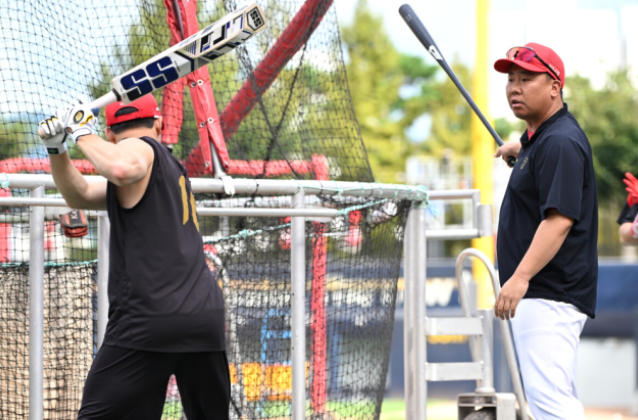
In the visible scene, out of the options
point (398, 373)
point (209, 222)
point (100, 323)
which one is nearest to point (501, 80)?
point (398, 373)

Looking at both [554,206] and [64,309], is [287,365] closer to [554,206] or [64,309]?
[64,309]

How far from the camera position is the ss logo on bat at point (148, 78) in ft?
9.35

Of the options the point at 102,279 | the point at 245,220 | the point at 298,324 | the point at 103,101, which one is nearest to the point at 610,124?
the point at 245,220

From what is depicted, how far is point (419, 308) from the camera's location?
435 centimetres

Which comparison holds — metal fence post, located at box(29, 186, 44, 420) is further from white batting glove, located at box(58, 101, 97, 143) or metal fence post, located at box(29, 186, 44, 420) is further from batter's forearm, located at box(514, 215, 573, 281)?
batter's forearm, located at box(514, 215, 573, 281)

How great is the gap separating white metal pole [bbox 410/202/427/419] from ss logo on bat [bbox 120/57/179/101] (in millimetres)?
1951

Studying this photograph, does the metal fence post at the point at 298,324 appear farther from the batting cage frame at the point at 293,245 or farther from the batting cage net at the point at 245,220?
the batting cage net at the point at 245,220

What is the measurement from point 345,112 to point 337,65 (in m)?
0.33

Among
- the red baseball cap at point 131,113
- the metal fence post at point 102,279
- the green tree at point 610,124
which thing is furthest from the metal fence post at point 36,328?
the green tree at point 610,124

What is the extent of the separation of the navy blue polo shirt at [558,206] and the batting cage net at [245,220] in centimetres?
88

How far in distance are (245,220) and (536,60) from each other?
2.21 m

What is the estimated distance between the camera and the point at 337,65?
5.04 m

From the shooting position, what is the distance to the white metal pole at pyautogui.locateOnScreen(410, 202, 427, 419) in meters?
4.32

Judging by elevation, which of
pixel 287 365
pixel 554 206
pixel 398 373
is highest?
pixel 554 206
